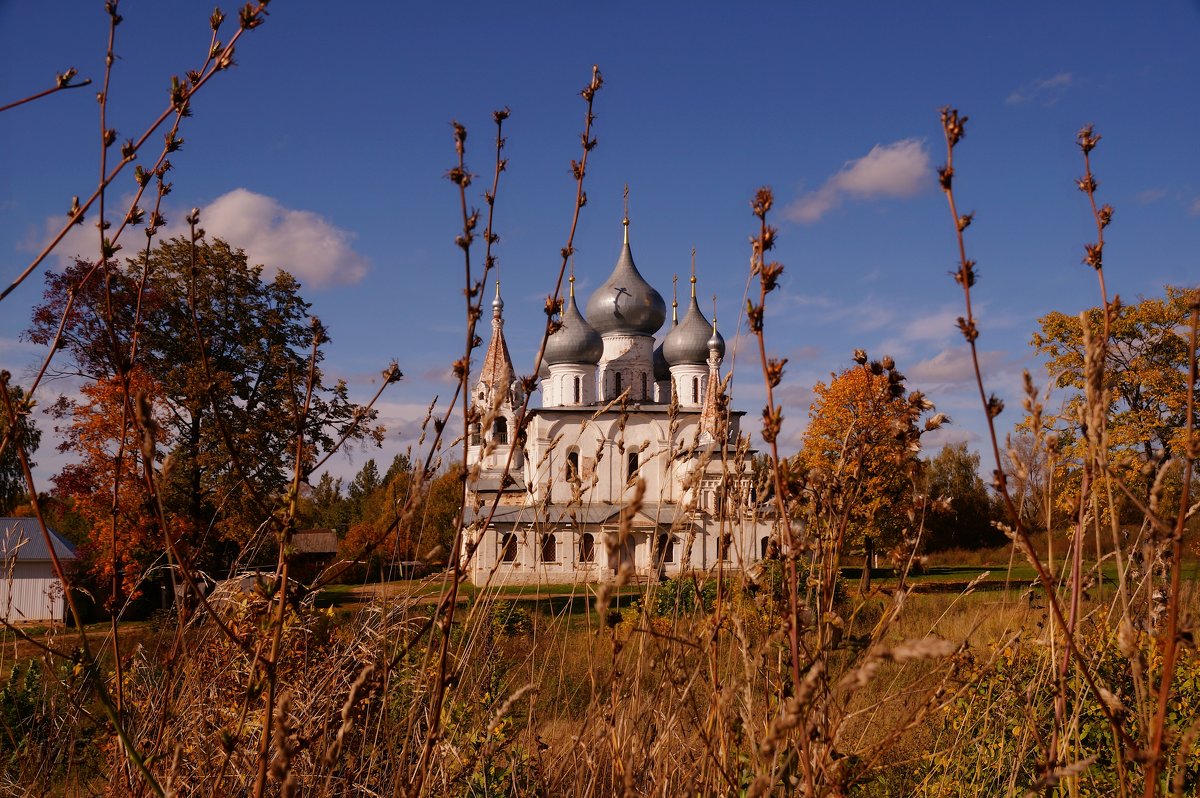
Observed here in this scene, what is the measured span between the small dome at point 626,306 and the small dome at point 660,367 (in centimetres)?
124

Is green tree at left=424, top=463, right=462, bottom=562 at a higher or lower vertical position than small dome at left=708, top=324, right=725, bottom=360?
lower

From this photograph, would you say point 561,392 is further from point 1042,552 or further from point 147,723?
point 147,723

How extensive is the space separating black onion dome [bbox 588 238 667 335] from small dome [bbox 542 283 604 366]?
6.00ft

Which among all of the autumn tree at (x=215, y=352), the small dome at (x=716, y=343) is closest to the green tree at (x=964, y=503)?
the small dome at (x=716, y=343)

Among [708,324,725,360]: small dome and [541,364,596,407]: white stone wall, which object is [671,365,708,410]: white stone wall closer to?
[708,324,725,360]: small dome

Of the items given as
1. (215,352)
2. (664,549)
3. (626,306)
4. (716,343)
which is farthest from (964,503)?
(664,549)

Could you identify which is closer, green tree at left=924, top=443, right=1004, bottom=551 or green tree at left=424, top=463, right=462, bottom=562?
green tree at left=424, top=463, right=462, bottom=562

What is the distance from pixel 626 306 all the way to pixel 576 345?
3751 millimetres

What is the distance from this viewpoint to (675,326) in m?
39.2

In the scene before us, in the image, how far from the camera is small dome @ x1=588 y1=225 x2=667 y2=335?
127 feet

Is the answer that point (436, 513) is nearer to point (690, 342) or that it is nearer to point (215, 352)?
point (215, 352)

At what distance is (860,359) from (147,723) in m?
2.40

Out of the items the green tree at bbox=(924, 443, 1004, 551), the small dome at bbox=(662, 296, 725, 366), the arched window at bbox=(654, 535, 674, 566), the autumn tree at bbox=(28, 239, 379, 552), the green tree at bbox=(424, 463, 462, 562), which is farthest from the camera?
the green tree at bbox=(924, 443, 1004, 551)

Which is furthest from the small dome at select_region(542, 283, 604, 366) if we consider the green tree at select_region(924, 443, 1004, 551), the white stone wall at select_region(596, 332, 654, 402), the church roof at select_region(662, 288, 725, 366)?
the green tree at select_region(924, 443, 1004, 551)
